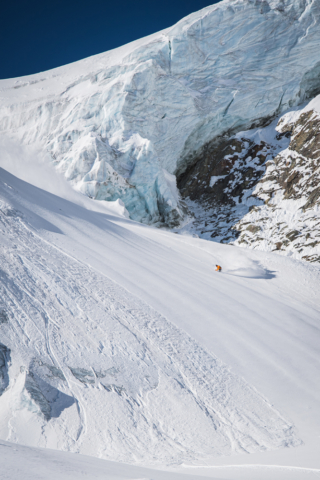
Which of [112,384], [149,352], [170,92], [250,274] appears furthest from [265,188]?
[112,384]

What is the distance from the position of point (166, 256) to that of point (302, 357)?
18.8 ft

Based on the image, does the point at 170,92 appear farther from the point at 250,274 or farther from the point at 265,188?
the point at 250,274

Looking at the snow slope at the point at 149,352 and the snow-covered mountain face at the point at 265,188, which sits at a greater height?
the snow-covered mountain face at the point at 265,188

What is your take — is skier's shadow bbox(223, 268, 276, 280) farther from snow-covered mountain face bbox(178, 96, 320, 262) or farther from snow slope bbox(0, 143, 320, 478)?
snow-covered mountain face bbox(178, 96, 320, 262)

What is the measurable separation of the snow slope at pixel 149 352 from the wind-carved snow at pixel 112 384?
0.07ft

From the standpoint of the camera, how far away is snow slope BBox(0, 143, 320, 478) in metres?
5.04

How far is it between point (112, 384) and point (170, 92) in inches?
1011

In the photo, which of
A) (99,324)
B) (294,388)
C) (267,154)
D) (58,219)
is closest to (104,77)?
(267,154)

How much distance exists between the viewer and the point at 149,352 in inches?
269

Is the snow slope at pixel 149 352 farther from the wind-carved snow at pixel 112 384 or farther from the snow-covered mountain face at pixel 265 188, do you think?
the snow-covered mountain face at pixel 265 188

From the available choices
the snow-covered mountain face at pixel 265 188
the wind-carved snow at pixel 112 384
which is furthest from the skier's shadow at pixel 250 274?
the snow-covered mountain face at pixel 265 188

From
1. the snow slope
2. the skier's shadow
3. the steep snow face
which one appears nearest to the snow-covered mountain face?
the steep snow face

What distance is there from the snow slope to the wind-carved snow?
21mm

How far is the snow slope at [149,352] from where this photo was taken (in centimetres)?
504
